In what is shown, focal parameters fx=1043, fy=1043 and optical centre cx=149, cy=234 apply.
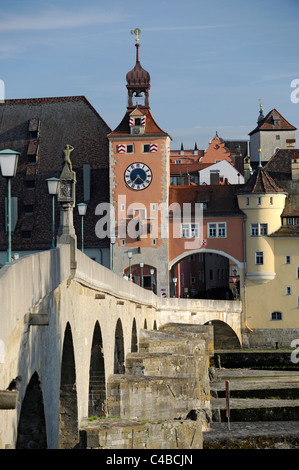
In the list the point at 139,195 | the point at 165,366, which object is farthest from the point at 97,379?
the point at 139,195

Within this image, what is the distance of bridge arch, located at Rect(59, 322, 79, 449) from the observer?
787 inches

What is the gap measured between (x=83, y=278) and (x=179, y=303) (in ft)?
135

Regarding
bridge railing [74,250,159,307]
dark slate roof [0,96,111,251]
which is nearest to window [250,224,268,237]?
dark slate roof [0,96,111,251]

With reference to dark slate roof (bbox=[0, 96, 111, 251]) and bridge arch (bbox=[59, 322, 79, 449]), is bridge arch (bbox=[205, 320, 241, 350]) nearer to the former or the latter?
dark slate roof (bbox=[0, 96, 111, 251])

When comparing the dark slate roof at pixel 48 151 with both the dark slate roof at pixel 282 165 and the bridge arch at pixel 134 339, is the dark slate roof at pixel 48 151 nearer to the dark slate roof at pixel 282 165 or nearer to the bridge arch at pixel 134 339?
the dark slate roof at pixel 282 165

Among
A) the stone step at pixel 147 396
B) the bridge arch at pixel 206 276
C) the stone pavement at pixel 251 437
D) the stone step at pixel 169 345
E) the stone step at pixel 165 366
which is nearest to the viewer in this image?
the stone step at pixel 147 396

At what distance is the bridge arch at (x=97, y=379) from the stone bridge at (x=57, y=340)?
0.08ft

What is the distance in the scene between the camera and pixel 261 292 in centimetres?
7619

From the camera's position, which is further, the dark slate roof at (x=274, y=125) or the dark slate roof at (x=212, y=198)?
the dark slate roof at (x=274, y=125)

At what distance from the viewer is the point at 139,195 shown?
244 feet

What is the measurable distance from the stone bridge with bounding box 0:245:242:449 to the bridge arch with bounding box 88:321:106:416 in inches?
1.0

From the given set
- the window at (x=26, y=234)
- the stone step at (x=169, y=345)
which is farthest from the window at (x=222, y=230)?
the stone step at (x=169, y=345)

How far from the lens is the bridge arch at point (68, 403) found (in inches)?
787

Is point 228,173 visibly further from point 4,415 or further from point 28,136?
point 4,415
